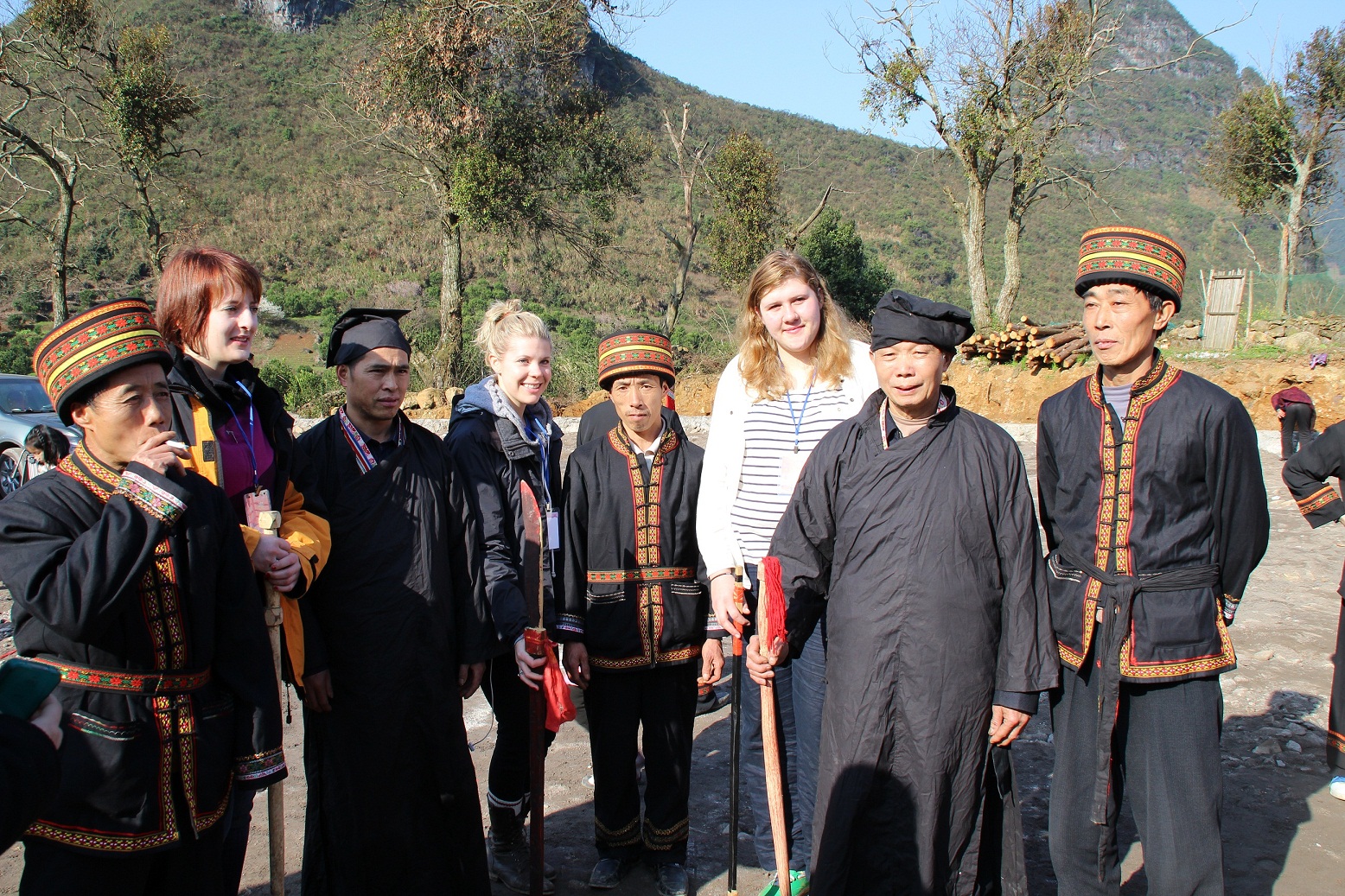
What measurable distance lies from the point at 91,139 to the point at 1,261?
78.4ft

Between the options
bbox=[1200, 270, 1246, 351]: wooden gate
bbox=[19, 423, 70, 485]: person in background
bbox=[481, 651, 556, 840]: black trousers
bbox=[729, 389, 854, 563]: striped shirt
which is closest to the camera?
bbox=[729, 389, 854, 563]: striped shirt

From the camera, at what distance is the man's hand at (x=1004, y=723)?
246 cm

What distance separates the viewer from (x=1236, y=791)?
3.78 meters

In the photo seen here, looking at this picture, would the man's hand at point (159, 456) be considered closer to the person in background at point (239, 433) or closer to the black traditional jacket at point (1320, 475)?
the person in background at point (239, 433)

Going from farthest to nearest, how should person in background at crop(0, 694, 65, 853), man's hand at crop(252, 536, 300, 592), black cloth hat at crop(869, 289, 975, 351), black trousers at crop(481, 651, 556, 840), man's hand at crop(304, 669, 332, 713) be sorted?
1. black trousers at crop(481, 651, 556, 840)
2. man's hand at crop(304, 669, 332, 713)
3. black cloth hat at crop(869, 289, 975, 351)
4. man's hand at crop(252, 536, 300, 592)
5. person in background at crop(0, 694, 65, 853)

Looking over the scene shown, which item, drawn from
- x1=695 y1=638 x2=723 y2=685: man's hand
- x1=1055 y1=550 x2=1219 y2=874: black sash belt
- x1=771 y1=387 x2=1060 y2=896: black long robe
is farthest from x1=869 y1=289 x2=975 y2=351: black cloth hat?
x1=695 y1=638 x2=723 y2=685: man's hand

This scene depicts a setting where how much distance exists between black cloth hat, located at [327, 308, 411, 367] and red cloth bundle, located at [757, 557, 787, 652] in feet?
4.58

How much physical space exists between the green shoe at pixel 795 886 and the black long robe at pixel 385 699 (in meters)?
1.00

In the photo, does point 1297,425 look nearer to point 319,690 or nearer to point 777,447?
point 777,447

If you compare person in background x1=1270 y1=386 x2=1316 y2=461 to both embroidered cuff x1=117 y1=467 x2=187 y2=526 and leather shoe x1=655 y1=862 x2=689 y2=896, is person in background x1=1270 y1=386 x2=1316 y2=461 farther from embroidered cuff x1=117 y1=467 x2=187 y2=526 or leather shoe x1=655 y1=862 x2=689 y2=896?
embroidered cuff x1=117 y1=467 x2=187 y2=526

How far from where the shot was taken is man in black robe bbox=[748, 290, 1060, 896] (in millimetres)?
2463

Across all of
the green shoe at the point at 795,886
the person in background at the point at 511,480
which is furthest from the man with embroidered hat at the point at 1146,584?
the person in background at the point at 511,480

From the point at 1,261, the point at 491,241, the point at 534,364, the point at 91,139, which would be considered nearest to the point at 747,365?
the point at 534,364

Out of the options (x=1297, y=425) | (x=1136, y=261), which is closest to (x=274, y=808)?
(x=1136, y=261)
